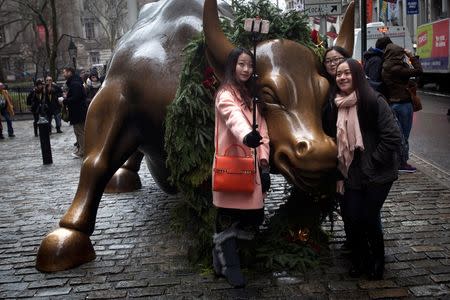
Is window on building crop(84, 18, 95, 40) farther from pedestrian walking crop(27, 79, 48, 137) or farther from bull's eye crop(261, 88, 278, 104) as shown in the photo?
bull's eye crop(261, 88, 278, 104)

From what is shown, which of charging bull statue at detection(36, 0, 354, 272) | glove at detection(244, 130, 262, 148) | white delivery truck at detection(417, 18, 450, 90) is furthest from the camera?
white delivery truck at detection(417, 18, 450, 90)

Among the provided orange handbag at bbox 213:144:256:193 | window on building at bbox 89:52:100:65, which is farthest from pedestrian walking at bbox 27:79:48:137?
window on building at bbox 89:52:100:65

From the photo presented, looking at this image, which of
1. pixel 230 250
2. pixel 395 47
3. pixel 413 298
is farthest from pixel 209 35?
pixel 395 47

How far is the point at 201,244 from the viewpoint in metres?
4.52

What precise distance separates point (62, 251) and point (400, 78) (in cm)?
530

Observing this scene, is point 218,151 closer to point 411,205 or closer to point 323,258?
point 323,258

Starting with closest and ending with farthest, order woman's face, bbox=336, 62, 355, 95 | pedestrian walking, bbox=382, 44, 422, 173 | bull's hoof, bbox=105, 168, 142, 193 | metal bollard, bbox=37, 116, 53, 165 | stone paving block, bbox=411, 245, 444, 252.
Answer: woman's face, bbox=336, 62, 355, 95 < stone paving block, bbox=411, 245, 444, 252 < pedestrian walking, bbox=382, 44, 422, 173 < bull's hoof, bbox=105, 168, 142, 193 < metal bollard, bbox=37, 116, 53, 165

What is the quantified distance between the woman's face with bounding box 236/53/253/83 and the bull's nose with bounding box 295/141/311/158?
0.65 m

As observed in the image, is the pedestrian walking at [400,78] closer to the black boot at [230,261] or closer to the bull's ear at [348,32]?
the bull's ear at [348,32]

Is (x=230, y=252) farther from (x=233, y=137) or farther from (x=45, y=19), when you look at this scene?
(x=45, y=19)

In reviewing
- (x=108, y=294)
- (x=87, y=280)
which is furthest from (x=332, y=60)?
(x=87, y=280)

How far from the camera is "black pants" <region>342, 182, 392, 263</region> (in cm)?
393

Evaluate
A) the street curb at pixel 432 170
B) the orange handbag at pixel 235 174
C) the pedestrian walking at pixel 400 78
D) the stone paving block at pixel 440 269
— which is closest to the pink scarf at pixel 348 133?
the orange handbag at pixel 235 174

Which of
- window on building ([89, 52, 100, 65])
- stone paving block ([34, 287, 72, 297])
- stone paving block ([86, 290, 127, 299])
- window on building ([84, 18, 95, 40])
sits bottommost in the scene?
stone paving block ([86, 290, 127, 299])
